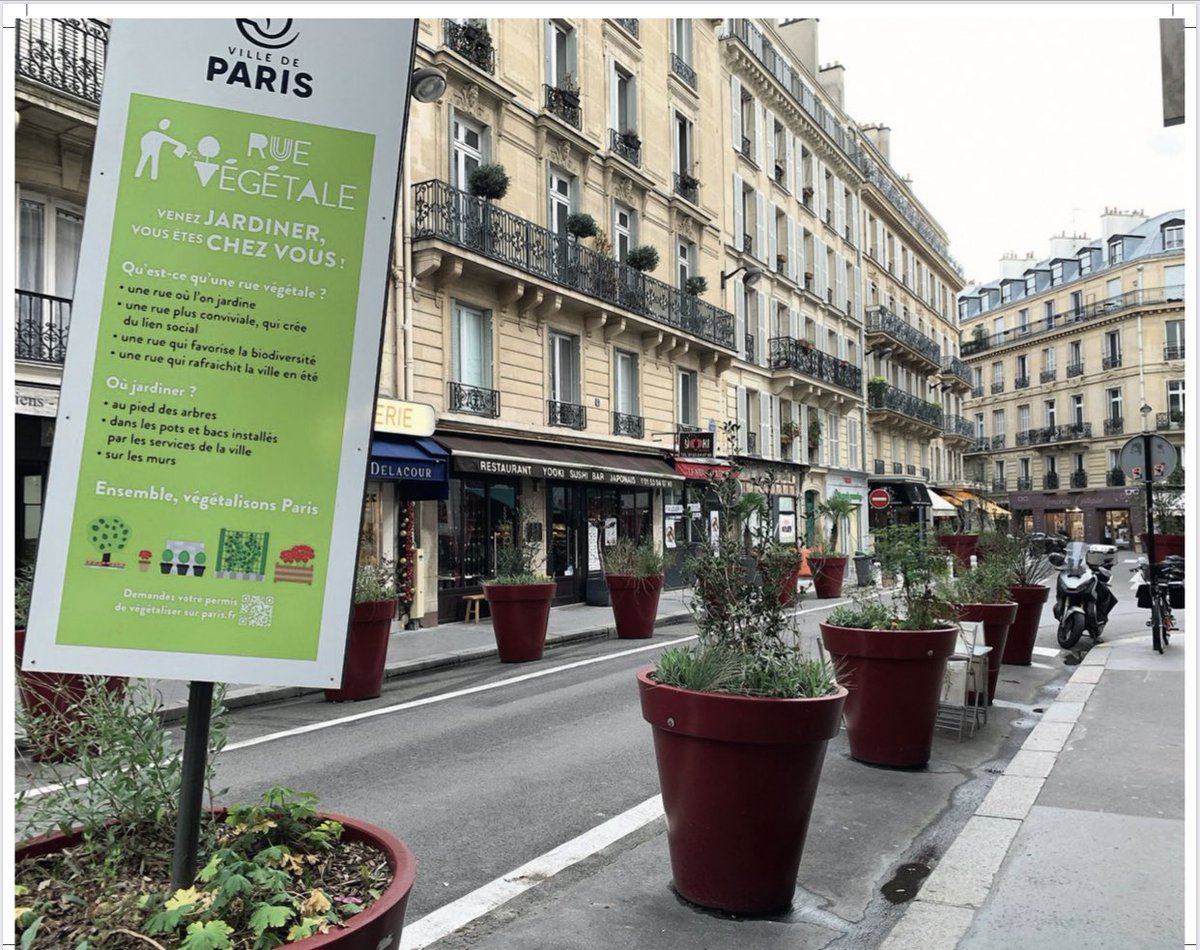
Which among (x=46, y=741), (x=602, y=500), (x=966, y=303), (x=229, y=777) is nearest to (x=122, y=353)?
(x=46, y=741)

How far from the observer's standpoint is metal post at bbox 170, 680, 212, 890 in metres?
2.06

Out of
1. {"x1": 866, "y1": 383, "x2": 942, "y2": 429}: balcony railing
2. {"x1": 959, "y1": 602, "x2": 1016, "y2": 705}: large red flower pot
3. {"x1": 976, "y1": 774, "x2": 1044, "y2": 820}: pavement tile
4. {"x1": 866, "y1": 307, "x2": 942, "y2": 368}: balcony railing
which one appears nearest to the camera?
{"x1": 976, "y1": 774, "x2": 1044, "y2": 820}: pavement tile

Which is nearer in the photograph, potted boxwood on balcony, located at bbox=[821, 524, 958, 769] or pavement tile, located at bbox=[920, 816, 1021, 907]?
pavement tile, located at bbox=[920, 816, 1021, 907]

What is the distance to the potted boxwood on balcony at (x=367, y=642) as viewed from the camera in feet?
26.7

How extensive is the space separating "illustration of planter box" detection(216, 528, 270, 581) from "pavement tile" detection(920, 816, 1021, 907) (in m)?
2.99

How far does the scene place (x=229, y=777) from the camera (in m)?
5.69

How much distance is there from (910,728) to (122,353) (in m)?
4.95

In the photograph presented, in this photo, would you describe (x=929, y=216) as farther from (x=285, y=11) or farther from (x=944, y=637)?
(x=285, y=11)

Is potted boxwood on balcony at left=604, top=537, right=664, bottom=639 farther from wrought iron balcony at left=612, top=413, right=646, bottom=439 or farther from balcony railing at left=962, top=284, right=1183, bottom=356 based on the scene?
balcony railing at left=962, top=284, right=1183, bottom=356

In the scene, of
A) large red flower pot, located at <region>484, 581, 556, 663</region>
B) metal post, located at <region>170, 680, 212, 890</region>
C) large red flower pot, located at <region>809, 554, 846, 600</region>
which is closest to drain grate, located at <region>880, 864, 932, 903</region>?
metal post, located at <region>170, 680, 212, 890</region>

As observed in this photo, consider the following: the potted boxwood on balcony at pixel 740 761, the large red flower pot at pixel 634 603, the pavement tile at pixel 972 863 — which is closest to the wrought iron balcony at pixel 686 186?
the large red flower pot at pixel 634 603

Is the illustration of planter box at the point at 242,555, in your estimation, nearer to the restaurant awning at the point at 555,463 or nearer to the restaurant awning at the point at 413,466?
the restaurant awning at the point at 413,466

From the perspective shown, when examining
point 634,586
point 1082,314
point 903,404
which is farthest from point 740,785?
point 1082,314

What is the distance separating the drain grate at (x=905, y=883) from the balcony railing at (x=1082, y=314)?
2287 inches
